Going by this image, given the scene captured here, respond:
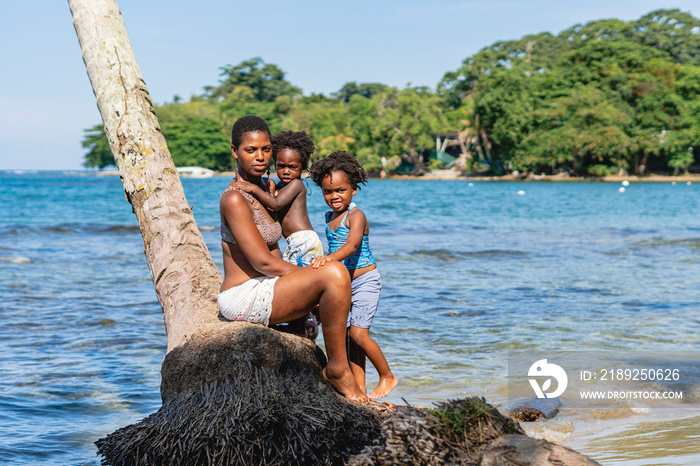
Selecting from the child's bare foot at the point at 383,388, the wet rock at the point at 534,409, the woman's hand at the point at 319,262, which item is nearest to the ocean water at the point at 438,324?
the wet rock at the point at 534,409

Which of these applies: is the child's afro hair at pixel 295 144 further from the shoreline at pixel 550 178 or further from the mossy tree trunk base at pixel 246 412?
the shoreline at pixel 550 178

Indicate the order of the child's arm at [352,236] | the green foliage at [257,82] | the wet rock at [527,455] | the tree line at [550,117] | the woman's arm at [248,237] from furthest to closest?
A: the green foliage at [257,82], the tree line at [550,117], the child's arm at [352,236], the woman's arm at [248,237], the wet rock at [527,455]

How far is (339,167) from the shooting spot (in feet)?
14.3

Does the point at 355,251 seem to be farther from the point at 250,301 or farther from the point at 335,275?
the point at 250,301

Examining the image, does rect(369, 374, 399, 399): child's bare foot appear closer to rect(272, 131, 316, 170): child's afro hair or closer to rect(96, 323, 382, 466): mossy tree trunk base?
rect(96, 323, 382, 466): mossy tree trunk base

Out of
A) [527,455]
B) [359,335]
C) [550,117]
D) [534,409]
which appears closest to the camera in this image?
[527,455]

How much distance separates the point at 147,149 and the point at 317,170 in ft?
4.47

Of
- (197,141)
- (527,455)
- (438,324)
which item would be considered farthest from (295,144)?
(197,141)

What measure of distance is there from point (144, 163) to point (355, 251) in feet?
5.67

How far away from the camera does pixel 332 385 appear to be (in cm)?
397

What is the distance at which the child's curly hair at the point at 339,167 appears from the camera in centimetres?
434

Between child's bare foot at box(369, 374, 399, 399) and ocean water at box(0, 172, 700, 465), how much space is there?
116 cm

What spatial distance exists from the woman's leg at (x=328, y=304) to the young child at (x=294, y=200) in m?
0.36

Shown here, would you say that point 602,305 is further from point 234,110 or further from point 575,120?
point 234,110
